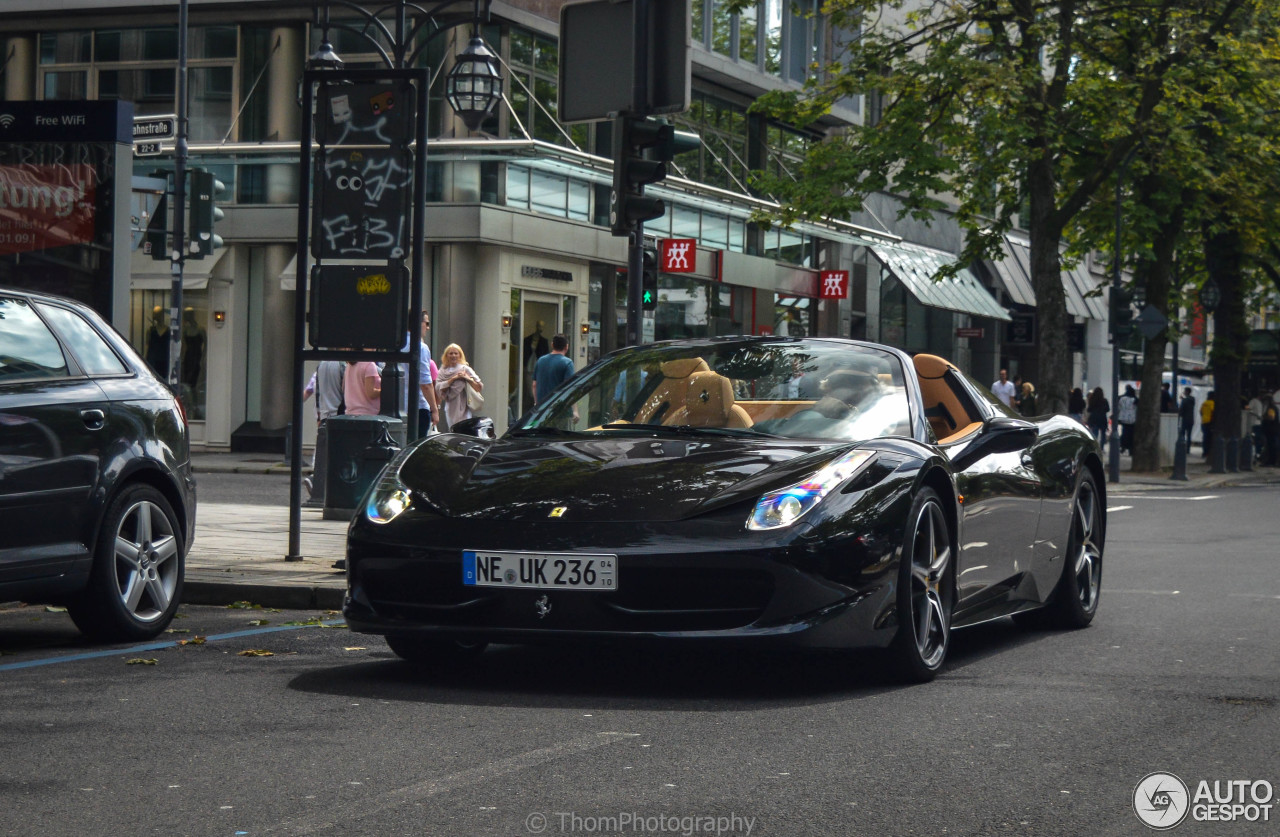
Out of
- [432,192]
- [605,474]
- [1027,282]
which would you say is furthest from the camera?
[1027,282]

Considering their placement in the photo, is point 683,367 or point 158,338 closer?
point 683,367

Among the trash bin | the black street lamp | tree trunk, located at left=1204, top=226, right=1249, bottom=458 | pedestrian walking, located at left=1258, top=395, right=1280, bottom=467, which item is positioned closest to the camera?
the trash bin

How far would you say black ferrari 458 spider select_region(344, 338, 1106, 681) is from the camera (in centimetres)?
621

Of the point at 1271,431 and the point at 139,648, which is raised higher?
the point at 1271,431

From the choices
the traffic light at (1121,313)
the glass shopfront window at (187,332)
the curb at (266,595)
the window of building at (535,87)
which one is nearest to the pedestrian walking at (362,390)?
the curb at (266,595)

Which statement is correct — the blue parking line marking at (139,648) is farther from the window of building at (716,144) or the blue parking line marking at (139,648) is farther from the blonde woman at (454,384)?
the window of building at (716,144)

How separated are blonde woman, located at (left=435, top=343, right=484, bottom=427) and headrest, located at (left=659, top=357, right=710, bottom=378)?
10440mm

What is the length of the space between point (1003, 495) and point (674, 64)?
5314mm

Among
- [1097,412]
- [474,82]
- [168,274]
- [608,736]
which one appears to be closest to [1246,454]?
[1097,412]

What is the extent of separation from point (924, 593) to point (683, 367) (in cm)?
143

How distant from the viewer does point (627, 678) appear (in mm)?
6836

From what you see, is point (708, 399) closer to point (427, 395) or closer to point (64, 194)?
point (64, 194)

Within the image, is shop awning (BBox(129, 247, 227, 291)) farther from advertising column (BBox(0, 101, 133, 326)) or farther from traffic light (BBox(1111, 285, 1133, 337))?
advertising column (BBox(0, 101, 133, 326))

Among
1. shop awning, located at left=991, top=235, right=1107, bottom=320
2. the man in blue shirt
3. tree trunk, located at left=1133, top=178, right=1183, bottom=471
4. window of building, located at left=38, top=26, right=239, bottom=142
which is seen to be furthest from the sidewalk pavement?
shop awning, located at left=991, top=235, right=1107, bottom=320
